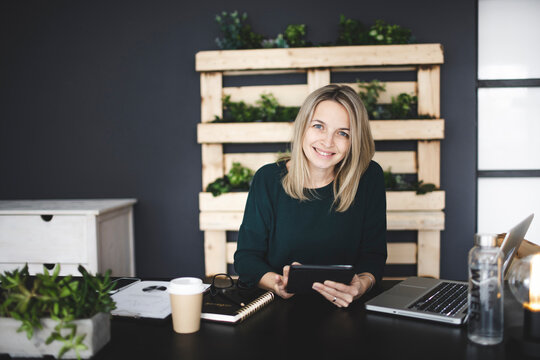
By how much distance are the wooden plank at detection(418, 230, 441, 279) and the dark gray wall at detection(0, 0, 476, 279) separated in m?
0.15

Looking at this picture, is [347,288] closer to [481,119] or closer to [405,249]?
[405,249]

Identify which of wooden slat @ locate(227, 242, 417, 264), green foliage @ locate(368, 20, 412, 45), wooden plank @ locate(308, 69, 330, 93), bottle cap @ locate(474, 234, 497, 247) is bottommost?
wooden slat @ locate(227, 242, 417, 264)

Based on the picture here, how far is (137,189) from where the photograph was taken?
2.98m

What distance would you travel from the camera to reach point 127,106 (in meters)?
2.97

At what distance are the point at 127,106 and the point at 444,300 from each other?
2.44 m

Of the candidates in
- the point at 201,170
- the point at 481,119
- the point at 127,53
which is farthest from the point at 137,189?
the point at 481,119

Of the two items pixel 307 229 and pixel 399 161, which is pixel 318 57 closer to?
pixel 399 161

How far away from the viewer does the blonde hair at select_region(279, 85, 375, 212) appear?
1.66 meters

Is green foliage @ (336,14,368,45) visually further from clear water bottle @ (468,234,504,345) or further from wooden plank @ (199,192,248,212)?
clear water bottle @ (468,234,504,345)

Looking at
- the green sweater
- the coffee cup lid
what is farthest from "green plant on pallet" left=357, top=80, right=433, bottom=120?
the coffee cup lid

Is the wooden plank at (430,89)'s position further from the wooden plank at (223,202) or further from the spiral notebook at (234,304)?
the spiral notebook at (234,304)

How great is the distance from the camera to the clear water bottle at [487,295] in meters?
0.94

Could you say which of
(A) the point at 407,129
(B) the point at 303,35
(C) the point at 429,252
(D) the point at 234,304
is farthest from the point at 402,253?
(D) the point at 234,304

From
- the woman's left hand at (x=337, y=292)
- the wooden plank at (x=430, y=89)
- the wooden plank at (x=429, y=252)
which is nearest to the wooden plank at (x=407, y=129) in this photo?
the wooden plank at (x=430, y=89)
